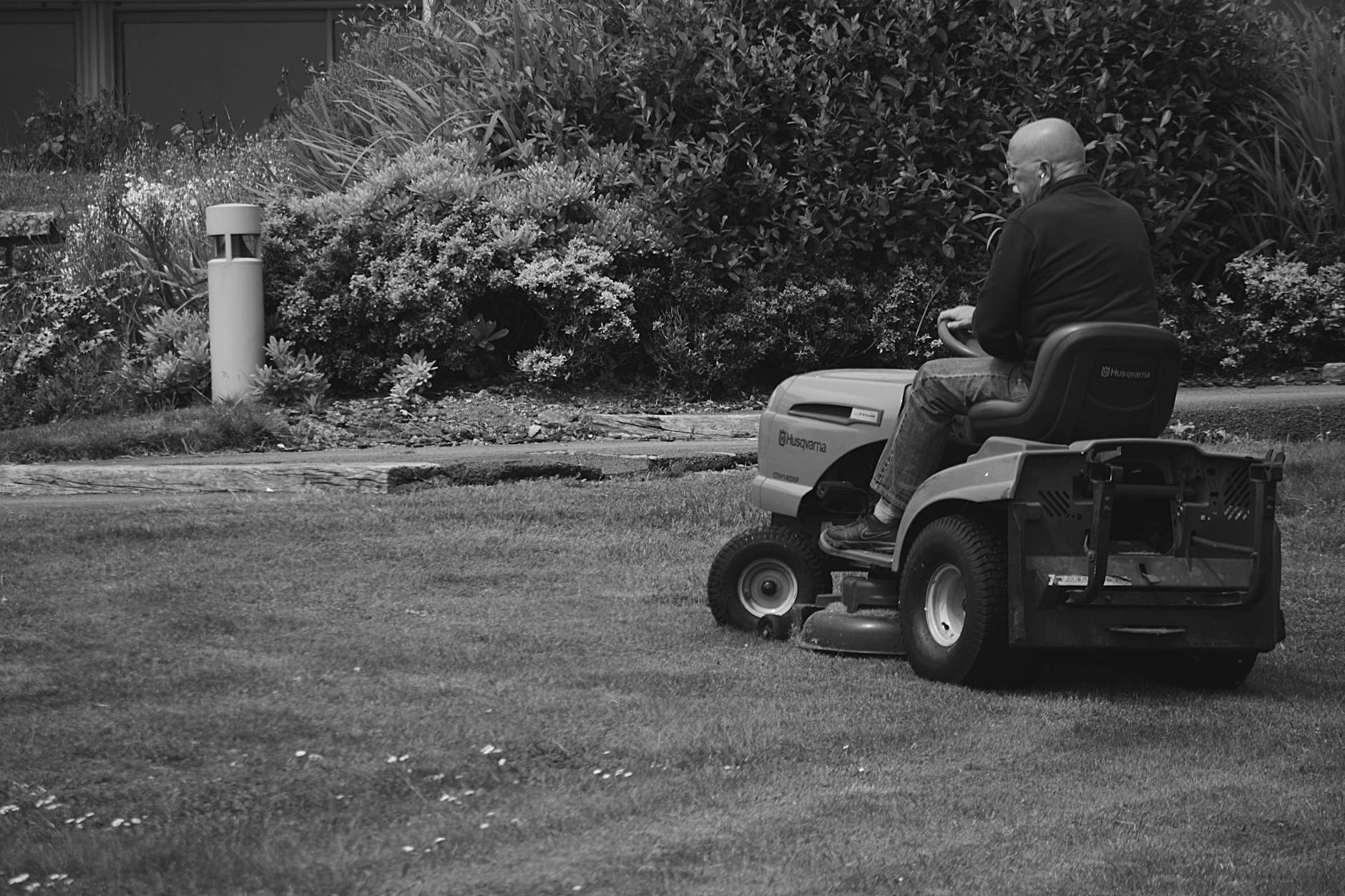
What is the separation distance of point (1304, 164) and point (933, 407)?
289 inches

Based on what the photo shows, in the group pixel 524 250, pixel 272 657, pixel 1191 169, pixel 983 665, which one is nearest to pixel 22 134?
pixel 524 250

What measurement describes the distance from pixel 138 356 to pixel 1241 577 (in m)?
7.91

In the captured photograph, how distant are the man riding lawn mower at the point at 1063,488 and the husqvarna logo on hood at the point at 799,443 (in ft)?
1.33

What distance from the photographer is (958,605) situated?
18.9 feet

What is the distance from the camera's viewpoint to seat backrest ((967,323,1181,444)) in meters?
5.51

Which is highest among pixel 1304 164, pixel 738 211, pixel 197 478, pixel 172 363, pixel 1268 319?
pixel 1304 164

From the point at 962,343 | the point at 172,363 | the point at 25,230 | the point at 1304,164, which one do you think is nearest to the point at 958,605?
the point at 962,343

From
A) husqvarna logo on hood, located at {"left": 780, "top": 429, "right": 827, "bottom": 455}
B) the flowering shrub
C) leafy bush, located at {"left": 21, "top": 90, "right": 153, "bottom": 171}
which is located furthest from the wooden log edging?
leafy bush, located at {"left": 21, "top": 90, "right": 153, "bottom": 171}

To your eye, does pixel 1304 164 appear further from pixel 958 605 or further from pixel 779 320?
pixel 958 605

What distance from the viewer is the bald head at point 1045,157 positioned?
587 centimetres

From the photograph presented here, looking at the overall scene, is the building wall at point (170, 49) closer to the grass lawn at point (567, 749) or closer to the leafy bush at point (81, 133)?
the leafy bush at point (81, 133)

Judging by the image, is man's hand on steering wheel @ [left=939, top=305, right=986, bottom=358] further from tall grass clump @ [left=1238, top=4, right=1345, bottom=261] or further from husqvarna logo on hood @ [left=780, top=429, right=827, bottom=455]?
tall grass clump @ [left=1238, top=4, right=1345, bottom=261]

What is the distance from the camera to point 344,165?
501 inches

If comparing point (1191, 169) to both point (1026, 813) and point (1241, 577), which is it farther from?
point (1026, 813)
